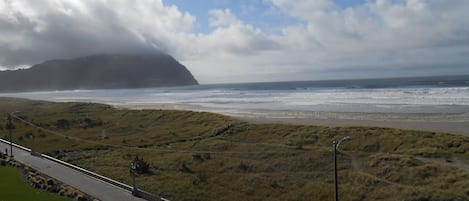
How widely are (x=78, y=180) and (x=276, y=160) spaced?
14.2 metres

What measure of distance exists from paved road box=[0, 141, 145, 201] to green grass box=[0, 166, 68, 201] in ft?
6.63

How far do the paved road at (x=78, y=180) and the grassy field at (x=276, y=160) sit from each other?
177 cm

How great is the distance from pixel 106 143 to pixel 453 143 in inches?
1296

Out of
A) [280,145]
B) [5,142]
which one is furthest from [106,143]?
[280,145]

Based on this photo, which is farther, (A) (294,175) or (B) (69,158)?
(B) (69,158)

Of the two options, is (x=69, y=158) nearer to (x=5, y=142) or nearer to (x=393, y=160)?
(x=5, y=142)

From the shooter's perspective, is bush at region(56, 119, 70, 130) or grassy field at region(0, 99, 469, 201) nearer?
grassy field at region(0, 99, 469, 201)

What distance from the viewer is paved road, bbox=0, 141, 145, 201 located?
82.1 ft

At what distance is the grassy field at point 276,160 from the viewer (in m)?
26.0

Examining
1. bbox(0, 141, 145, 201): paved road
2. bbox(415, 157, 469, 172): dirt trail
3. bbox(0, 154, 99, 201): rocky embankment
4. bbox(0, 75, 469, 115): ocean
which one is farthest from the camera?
bbox(0, 75, 469, 115): ocean

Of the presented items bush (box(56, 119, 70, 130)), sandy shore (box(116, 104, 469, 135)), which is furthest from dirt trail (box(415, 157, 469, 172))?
bush (box(56, 119, 70, 130))

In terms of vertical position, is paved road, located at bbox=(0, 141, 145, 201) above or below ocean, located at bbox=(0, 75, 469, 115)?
below

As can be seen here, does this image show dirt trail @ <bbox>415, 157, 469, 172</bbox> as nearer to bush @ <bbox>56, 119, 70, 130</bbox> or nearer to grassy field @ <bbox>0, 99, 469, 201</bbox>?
grassy field @ <bbox>0, 99, 469, 201</bbox>

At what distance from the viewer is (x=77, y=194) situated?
80.6 ft
